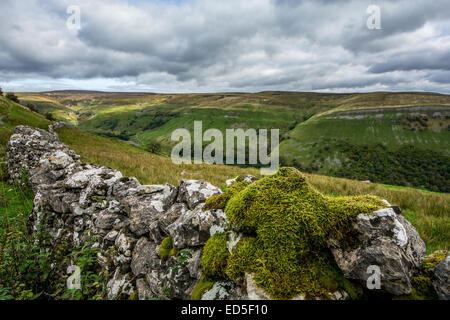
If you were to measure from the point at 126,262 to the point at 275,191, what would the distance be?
353 centimetres

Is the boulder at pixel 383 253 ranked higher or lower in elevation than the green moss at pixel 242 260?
higher

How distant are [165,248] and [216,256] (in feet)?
4.54

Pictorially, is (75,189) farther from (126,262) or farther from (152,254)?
(152,254)

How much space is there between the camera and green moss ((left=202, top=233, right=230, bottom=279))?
2.78m

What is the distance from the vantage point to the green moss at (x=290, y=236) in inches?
93.0

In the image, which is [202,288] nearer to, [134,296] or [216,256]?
[216,256]

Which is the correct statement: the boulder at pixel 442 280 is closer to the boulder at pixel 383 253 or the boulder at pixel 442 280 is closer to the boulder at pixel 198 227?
the boulder at pixel 383 253

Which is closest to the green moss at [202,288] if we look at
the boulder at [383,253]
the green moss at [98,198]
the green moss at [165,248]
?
the green moss at [165,248]

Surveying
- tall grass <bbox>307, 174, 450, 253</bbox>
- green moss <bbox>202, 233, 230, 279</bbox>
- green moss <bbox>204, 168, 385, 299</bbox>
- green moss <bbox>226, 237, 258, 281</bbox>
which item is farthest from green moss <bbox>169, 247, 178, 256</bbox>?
tall grass <bbox>307, 174, 450, 253</bbox>

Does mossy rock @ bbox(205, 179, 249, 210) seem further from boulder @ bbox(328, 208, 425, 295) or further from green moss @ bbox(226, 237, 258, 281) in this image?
boulder @ bbox(328, 208, 425, 295)

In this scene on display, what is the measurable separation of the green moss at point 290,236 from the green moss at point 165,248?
115 centimetres

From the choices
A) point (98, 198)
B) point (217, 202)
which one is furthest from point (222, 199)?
point (98, 198)

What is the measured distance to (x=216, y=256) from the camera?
2906mm

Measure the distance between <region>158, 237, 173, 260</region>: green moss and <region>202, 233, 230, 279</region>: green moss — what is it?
0.98 meters
